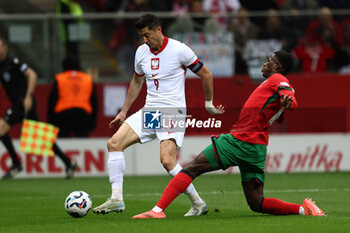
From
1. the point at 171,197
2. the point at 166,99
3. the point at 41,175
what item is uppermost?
the point at 166,99

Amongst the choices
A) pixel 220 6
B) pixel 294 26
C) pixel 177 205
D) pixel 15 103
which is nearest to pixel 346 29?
pixel 294 26

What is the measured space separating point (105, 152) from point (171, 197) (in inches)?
320

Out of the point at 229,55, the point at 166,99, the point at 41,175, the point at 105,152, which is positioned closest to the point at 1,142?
the point at 41,175

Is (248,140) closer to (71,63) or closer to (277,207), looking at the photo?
(277,207)

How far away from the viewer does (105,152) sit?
16.0 metres

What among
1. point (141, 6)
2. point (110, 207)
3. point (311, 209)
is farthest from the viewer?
point (141, 6)

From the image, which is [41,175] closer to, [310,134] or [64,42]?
[64,42]

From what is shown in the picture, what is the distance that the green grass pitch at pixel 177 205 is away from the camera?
739 centimetres

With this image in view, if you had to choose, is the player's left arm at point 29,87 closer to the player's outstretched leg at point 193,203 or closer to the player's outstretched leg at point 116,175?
the player's outstretched leg at point 116,175

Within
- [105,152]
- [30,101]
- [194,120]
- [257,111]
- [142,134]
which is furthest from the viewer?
[105,152]

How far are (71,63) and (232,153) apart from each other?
28.2ft

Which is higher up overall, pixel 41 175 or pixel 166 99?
pixel 166 99

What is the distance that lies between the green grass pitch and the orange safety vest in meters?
1.71

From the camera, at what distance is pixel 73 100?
1628 cm
